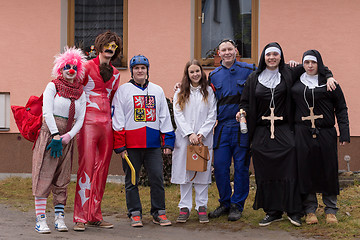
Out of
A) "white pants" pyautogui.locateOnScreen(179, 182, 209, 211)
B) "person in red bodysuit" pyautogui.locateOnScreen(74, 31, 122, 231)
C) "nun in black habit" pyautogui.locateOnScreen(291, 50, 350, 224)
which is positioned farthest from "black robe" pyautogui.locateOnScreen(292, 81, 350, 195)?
"person in red bodysuit" pyautogui.locateOnScreen(74, 31, 122, 231)

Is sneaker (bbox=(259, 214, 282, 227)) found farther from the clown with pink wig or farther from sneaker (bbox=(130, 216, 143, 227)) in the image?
the clown with pink wig

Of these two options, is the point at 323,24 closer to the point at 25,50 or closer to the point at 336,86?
the point at 336,86

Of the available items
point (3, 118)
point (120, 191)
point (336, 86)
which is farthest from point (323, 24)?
point (3, 118)

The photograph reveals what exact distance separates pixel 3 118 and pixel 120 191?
2.97 metres

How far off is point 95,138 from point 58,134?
1.49 ft

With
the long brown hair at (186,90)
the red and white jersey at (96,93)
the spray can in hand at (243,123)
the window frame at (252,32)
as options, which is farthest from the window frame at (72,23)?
the spray can in hand at (243,123)

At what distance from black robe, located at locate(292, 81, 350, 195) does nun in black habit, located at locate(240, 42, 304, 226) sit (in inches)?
4.9

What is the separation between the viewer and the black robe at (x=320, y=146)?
5.56 metres

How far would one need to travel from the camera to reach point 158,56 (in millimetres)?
9445

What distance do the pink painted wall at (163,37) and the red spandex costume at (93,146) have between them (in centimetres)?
365

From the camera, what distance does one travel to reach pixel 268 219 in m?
5.77

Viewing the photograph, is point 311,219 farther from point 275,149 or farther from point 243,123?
point 243,123

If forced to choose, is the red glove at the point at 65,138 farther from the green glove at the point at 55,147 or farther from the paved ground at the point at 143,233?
the paved ground at the point at 143,233

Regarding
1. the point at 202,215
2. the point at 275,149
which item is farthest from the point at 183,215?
the point at 275,149
